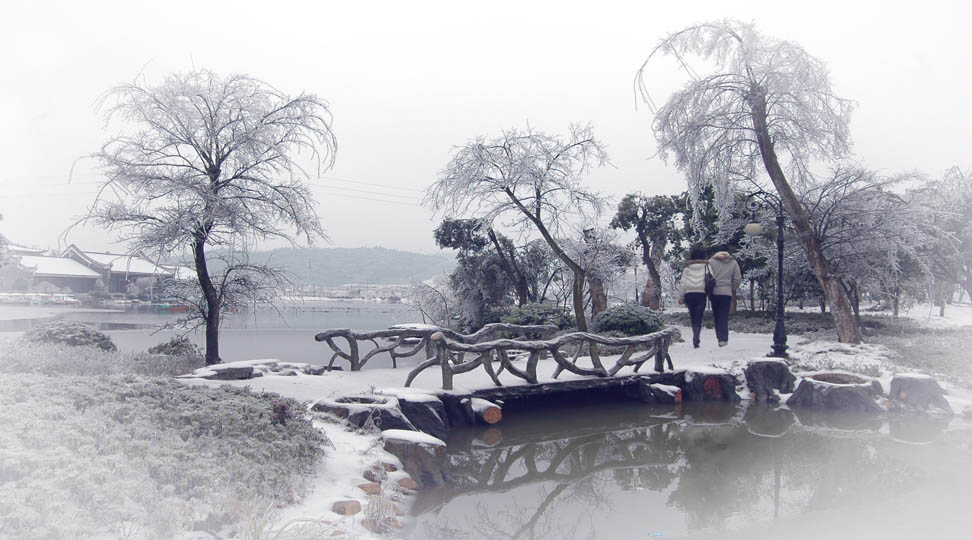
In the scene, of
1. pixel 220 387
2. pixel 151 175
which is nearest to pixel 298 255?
pixel 151 175

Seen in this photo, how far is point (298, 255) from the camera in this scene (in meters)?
14.9

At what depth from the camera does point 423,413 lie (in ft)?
26.6

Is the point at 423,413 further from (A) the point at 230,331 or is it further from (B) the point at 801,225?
(A) the point at 230,331

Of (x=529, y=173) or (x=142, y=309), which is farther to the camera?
(x=142, y=309)

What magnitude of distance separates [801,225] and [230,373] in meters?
12.9

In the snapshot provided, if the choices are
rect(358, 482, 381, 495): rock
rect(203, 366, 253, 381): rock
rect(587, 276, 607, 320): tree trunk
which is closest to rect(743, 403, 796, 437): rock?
rect(358, 482, 381, 495): rock

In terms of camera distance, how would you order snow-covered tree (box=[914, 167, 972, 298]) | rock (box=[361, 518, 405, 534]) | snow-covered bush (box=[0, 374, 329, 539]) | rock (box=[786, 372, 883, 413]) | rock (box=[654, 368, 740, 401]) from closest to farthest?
snow-covered bush (box=[0, 374, 329, 539]), rock (box=[361, 518, 405, 534]), rock (box=[786, 372, 883, 413]), rock (box=[654, 368, 740, 401]), snow-covered tree (box=[914, 167, 972, 298])

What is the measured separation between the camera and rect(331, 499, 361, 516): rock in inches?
190

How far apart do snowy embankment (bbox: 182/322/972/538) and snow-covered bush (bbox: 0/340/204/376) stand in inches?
81.5

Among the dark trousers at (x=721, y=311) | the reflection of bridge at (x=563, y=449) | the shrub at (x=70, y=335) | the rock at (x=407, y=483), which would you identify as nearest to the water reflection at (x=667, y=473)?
the reflection of bridge at (x=563, y=449)

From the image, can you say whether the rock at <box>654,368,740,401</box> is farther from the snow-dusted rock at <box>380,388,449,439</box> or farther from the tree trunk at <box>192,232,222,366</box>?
the tree trunk at <box>192,232,222,366</box>

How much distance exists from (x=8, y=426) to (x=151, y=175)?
8.15m

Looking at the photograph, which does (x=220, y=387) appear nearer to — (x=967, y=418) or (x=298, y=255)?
(x=298, y=255)

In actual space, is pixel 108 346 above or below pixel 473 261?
below
